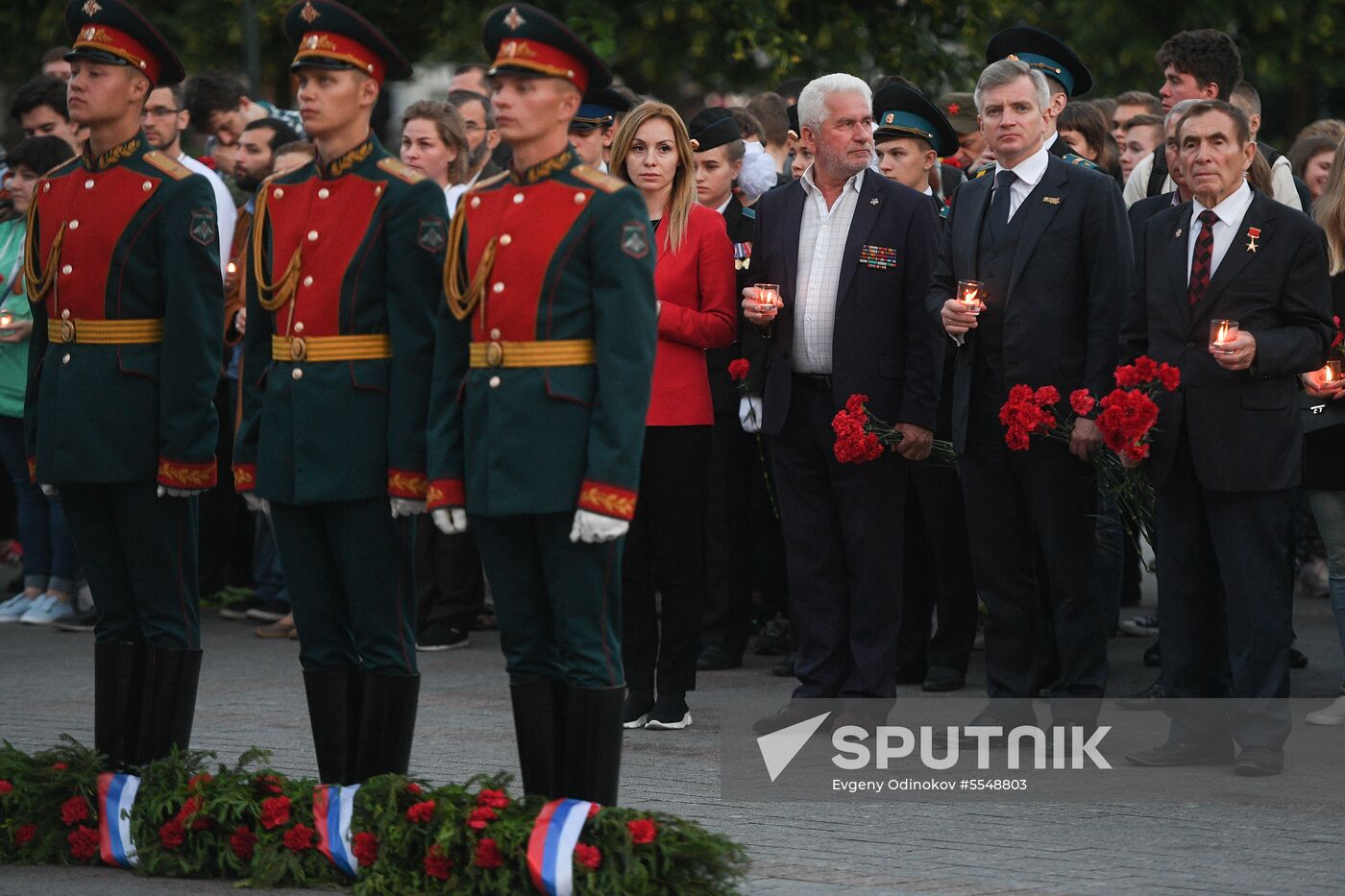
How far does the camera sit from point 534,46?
18.7 feet

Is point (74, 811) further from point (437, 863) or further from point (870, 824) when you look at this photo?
point (870, 824)

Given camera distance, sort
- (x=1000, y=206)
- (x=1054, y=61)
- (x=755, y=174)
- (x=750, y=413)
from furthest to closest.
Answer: (x=755, y=174), (x=750, y=413), (x=1054, y=61), (x=1000, y=206)

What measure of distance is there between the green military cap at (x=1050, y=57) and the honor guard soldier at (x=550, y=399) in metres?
3.48

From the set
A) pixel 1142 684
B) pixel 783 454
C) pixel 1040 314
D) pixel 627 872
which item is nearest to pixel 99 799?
pixel 627 872

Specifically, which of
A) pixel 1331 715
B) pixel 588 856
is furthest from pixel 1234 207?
pixel 588 856

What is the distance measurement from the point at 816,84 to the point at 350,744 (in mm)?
3267

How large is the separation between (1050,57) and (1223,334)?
2130 mm

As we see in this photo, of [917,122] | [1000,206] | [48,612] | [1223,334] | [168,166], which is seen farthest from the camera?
[48,612]

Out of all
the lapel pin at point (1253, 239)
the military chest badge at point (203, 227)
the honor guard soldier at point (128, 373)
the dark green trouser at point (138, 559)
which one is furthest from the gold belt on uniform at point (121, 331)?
the lapel pin at point (1253, 239)

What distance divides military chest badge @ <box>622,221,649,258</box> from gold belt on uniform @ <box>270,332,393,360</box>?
2.55 ft

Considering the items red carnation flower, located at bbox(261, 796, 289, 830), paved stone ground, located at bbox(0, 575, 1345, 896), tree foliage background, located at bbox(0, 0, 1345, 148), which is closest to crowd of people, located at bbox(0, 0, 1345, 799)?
red carnation flower, located at bbox(261, 796, 289, 830)

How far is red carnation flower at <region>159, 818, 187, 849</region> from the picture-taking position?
5.96m

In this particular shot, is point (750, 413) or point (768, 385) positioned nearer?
point (768, 385)

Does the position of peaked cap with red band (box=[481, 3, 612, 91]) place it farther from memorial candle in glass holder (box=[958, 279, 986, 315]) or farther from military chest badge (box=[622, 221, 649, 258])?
memorial candle in glass holder (box=[958, 279, 986, 315])
